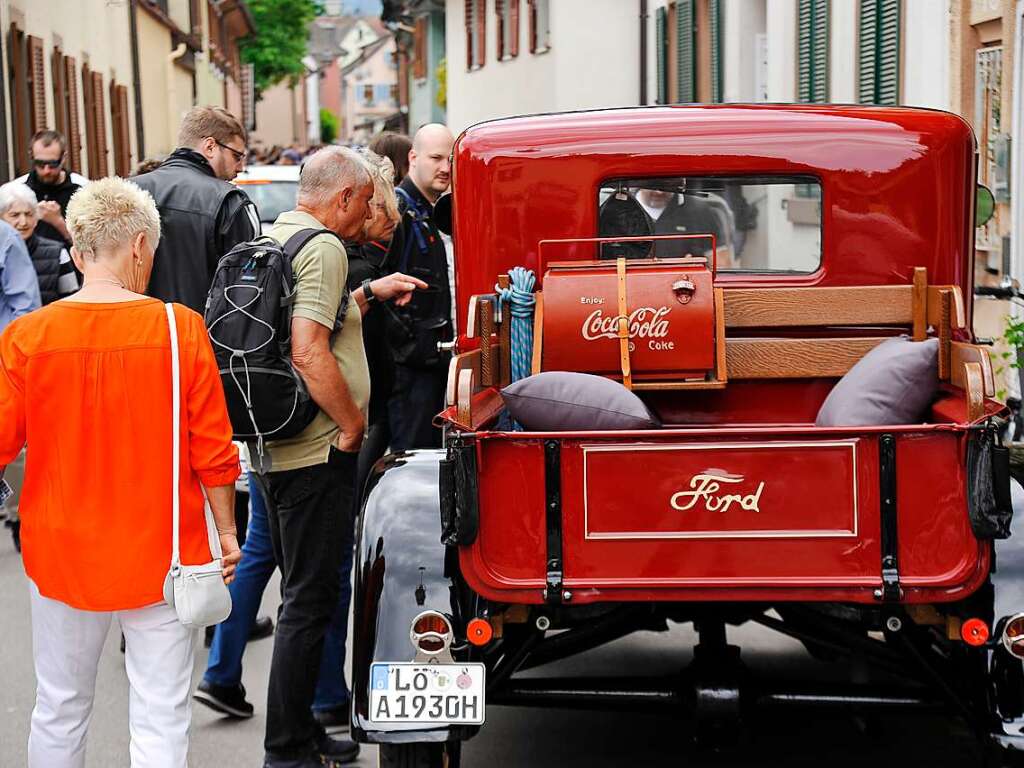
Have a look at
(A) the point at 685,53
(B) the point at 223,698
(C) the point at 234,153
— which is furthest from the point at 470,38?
(B) the point at 223,698

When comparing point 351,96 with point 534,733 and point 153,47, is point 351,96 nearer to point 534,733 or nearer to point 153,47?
point 153,47

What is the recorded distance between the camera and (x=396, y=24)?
58.1m

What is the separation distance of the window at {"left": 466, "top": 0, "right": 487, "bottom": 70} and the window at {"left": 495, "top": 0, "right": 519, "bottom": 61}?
68.5 inches

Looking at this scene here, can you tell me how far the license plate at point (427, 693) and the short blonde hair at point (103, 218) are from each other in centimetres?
123

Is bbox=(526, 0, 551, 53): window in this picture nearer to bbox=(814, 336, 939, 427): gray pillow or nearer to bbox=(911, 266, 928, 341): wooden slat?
bbox=(911, 266, 928, 341): wooden slat

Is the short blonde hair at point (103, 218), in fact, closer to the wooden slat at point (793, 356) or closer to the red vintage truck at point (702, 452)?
the red vintage truck at point (702, 452)

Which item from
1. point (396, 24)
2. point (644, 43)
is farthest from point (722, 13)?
point (396, 24)

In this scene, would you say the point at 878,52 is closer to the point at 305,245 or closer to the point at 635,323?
the point at 635,323

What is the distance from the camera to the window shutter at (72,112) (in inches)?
917

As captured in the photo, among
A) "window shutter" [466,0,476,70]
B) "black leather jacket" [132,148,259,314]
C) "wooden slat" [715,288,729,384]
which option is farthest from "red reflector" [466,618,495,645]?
"window shutter" [466,0,476,70]

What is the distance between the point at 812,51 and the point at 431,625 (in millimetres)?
13418

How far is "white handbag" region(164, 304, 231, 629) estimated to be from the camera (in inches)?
158

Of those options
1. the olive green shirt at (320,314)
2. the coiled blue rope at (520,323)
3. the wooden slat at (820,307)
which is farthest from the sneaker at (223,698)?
the wooden slat at (820,307)

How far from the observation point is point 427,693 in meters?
4.21
